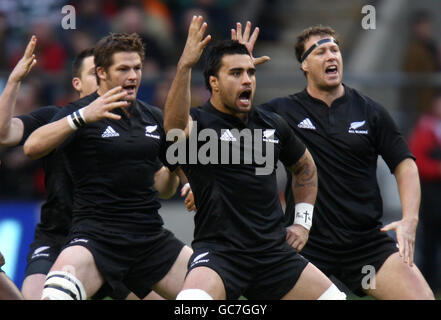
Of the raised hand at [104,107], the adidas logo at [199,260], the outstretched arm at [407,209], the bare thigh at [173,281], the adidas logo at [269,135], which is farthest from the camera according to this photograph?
the bare thigh at [173,281]

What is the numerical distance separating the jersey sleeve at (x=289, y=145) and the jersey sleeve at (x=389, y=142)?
84 centimetres

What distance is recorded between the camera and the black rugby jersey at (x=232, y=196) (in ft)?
22.6

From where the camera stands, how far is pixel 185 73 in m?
6.53

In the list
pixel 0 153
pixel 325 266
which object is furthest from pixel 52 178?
pixel 0 153

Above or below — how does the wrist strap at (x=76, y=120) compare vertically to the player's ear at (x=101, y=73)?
below

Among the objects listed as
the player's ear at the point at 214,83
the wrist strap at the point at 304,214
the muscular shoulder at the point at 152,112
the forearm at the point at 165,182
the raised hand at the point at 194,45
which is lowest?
the wrist strap at the point at 304,214

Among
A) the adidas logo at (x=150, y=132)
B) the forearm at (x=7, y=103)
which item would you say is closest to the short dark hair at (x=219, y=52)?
the adidas logo at (x=150, y=132)

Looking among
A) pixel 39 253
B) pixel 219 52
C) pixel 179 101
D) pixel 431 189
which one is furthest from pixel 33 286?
pixel 431 189

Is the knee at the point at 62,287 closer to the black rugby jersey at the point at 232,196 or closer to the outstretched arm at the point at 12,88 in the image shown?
the black rugby jersey at the point at 232,196

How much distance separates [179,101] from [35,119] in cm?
204

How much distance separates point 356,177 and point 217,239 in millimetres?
1595

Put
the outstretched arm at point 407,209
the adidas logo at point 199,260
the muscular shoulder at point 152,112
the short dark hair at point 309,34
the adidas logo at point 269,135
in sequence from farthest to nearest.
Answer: the short dark hair at point 309,34
the muscular shoulder at point 152,112
the outstretched arm at point 407,209
the adidas logo at point 269,135
the adidas logo at point 199,260

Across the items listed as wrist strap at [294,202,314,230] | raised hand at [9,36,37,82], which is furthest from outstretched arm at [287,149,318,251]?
raised hand at [9,36,37,82]

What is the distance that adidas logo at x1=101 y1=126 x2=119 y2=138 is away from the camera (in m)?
7.51
